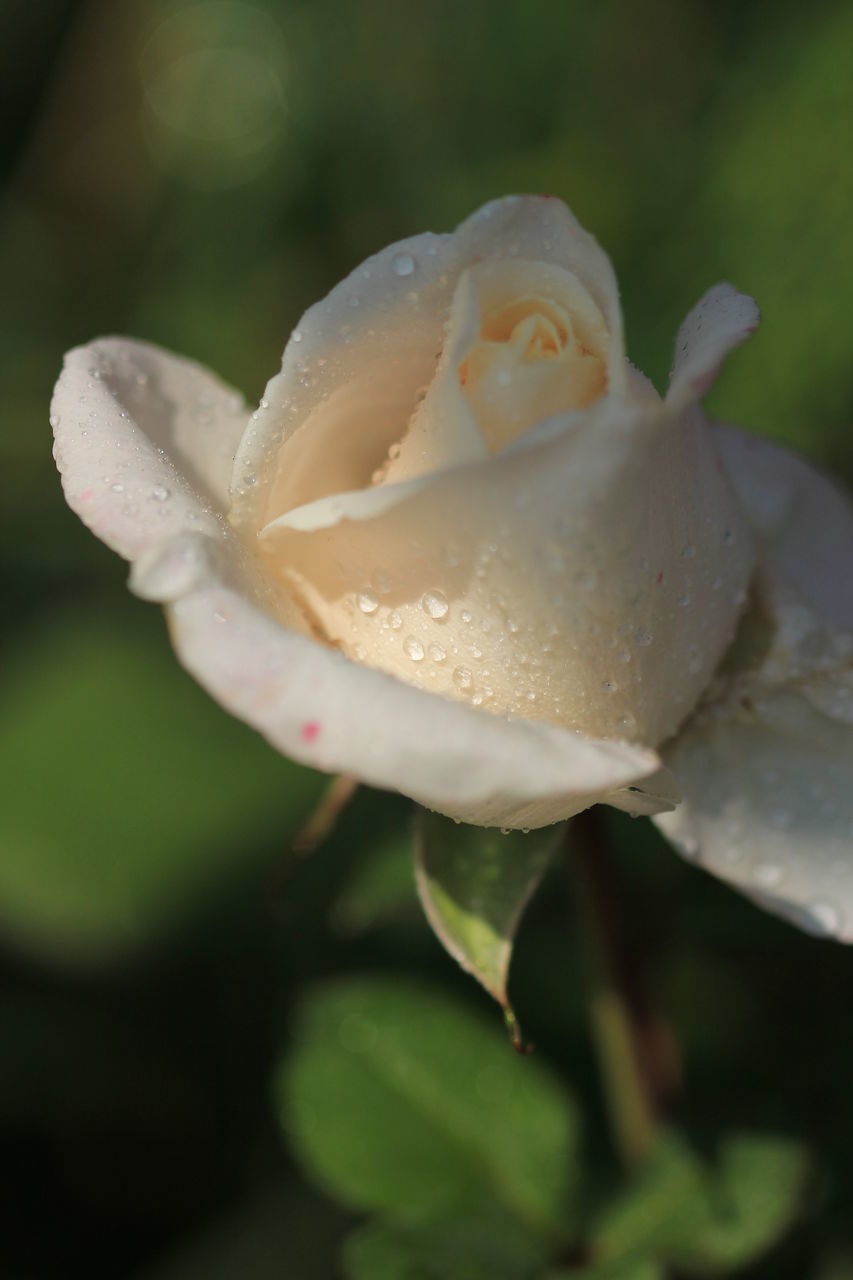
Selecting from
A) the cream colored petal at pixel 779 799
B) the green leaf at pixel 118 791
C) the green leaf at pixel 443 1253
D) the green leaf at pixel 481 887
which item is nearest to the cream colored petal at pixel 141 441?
the green leaf at pixel 481 887

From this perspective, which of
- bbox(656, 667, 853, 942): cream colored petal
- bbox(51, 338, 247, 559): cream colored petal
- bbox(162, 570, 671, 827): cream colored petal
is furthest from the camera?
bbox(656, 667, 853, 942): cream colored petal

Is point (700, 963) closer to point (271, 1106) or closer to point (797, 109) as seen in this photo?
point (271, 1106)

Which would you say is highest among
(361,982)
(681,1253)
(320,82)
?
(320,82)

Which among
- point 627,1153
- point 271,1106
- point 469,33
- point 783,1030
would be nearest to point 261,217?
point 469,33

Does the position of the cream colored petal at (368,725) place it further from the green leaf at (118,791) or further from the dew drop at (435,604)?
the green leaf at (118,791)


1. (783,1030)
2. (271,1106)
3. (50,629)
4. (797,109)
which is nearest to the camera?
(783,1030)

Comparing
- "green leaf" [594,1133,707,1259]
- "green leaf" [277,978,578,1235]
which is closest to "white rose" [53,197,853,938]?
"green leaf" [594,1133,707,1259]

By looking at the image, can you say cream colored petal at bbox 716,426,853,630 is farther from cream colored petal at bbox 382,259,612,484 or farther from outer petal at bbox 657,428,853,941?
cream colored petal at bbox 382,259,612,484
